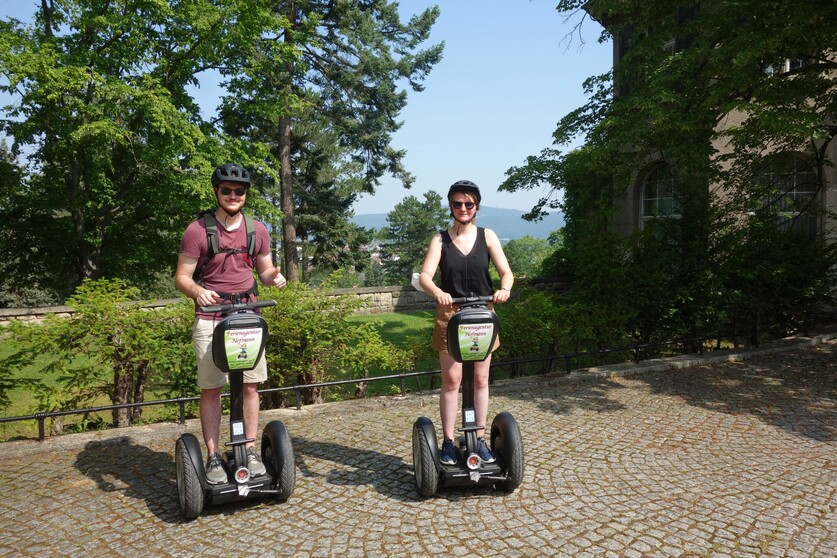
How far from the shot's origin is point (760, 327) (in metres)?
9.40

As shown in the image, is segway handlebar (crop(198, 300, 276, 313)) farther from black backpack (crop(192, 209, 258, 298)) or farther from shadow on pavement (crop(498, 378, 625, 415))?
shadow on pavement (crop(498, 378, 625, 415))

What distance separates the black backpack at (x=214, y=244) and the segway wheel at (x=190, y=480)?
98cm

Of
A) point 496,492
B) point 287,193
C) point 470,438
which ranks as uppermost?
point 287,193

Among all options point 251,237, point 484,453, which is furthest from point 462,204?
point 484,453

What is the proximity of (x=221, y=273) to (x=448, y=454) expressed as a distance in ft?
6.34

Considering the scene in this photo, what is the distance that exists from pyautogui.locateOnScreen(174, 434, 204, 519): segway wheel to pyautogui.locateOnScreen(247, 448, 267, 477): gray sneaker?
0.32m

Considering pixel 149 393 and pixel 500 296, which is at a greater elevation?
pixel 500 296

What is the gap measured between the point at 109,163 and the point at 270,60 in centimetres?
464

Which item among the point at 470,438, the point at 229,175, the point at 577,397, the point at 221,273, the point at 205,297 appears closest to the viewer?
the point at 205,297

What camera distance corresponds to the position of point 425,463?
387 cm

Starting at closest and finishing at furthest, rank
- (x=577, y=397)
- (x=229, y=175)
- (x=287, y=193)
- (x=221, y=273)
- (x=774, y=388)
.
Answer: (x=229, y=175), (x=221, y=273), (x=577, y=397), (x=774, y=388), (x=287, y=193)

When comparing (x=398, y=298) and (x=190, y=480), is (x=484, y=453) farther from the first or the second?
(x=398, y=298)

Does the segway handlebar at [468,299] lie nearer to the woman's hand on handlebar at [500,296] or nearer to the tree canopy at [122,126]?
the woman's hand on handlebar at [500,296]

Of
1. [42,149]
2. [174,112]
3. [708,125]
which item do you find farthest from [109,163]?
[708,125]
